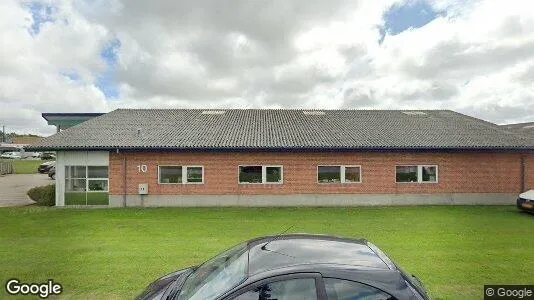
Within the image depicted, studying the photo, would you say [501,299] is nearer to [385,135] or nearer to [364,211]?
[364,211]

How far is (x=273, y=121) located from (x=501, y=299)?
660 inches

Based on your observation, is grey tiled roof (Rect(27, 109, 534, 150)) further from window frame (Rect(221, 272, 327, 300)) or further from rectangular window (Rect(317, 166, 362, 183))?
window frame (Rect(221, 272, 327, 300))

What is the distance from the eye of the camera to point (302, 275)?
327 centimetres

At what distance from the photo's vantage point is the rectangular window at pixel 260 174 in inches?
686

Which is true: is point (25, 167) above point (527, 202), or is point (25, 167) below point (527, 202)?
above

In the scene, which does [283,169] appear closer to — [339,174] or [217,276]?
[339,174]

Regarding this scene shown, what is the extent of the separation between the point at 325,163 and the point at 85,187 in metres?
11.6

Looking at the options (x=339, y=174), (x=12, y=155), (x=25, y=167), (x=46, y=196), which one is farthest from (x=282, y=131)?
(x=12, y=155)

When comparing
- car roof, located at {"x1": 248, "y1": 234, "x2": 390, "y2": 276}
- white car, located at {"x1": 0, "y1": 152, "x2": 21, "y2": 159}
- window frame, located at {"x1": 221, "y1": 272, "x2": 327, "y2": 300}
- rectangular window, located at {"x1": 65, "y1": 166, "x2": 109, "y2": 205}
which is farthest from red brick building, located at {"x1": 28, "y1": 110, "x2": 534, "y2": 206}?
white car, located at {"x1": 0, "y1": 152, "x2": 21, "y2": 159}

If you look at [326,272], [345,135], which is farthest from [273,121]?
[326,272]

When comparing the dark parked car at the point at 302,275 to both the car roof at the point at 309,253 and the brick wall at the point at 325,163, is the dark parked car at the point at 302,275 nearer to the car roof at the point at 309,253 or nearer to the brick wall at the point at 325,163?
the car roof at the point at 309,253

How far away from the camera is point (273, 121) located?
2181 centimetres

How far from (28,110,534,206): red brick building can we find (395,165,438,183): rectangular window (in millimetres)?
50

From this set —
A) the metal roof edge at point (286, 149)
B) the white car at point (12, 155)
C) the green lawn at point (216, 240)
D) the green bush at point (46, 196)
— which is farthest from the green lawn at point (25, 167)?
the green lawn at point (216, 240)
